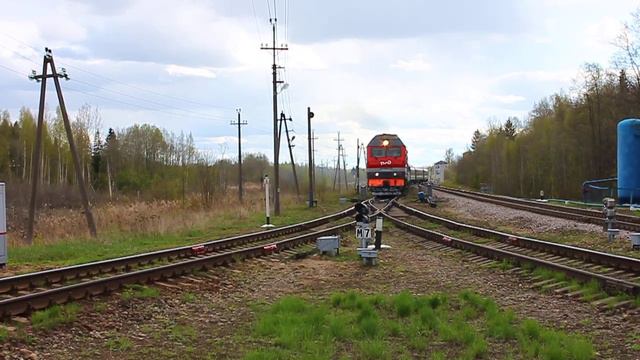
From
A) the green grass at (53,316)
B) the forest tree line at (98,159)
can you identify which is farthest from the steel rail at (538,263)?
Result: the forest tree line at (98,159)

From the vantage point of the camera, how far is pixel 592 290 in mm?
9234

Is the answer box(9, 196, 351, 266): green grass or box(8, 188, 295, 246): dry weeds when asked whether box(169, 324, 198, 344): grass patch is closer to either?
box(9, 196, 351, 266): green grass

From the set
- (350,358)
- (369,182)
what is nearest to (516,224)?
(350,358)

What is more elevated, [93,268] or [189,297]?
[93,268]

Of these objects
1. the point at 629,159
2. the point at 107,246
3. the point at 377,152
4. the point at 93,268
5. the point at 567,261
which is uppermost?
the point at 377,152

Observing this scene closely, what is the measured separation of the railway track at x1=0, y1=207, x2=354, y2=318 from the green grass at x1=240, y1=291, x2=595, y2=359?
2.60 meters

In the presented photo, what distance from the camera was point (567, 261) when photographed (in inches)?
491

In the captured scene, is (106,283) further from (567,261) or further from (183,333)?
(567,261)

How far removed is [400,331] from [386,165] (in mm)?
38693

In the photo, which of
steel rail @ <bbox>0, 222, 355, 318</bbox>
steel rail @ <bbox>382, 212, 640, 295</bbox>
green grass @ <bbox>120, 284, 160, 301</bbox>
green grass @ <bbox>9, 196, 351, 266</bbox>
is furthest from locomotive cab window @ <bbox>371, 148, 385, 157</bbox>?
green grass @ <bbox>120, 284, 160, 301</bbox>

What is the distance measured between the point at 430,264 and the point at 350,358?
7.38 meters

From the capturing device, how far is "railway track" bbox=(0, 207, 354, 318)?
8.36 metres

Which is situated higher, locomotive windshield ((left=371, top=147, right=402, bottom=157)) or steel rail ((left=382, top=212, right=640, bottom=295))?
locomotive windshield ((left=371, top=147, right=402, bottom=157))

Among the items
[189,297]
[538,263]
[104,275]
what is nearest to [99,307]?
[189,297]
